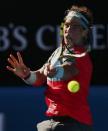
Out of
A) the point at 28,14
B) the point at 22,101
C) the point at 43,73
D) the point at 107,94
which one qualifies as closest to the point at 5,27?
the point at 28,14

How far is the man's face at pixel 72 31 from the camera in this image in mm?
3945

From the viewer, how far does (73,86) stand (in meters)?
3.79

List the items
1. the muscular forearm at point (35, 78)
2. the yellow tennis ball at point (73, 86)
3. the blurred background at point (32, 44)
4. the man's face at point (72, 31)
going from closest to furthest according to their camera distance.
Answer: the yellow tennis ball at point (73, 86)
the man's face at point (72, 31)
the muscular forearm at point (35, 78)
the blurred background at point (32, 44)

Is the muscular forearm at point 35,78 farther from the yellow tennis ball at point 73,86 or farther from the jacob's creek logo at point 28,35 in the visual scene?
the jacob's creek logo at point 28,35

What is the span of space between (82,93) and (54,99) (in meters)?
0.16

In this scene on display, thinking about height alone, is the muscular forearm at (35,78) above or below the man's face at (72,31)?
below

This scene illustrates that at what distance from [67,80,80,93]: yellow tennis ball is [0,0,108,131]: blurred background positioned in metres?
1.89

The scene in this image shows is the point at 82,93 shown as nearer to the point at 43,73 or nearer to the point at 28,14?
the point at 43,73

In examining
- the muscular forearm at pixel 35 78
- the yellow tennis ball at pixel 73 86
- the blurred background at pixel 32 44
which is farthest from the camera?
the blurred background at pixel 32 44

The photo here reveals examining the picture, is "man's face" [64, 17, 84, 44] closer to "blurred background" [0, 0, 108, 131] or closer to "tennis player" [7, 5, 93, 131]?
"tennis player" [7, 5, 93, 131]

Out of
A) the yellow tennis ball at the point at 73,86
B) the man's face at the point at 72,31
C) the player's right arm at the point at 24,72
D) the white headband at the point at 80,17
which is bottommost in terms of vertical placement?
the yellow tennis ball at the point at 73,86

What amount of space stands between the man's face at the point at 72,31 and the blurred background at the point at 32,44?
1.77 m

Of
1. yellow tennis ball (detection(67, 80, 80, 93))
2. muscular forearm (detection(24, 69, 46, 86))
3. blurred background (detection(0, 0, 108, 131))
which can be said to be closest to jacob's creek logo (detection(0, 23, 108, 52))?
blurred background (detection(0, 0, 108, 131))

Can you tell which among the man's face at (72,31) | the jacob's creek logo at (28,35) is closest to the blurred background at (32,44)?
the jacob's creek logo at (28,35)
